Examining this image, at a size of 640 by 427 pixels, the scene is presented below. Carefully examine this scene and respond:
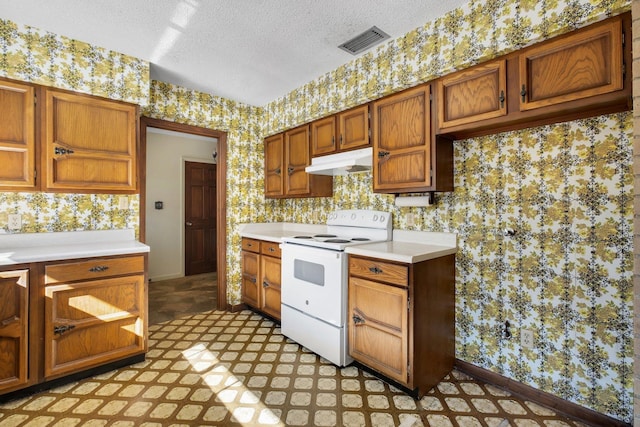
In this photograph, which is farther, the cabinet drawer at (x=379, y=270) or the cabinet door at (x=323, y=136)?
the cabinet door at (x=323, y=136)

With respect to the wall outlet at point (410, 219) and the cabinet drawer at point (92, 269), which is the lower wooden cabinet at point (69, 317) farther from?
the wall outlet at point (410, 219)

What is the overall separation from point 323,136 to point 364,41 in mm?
899

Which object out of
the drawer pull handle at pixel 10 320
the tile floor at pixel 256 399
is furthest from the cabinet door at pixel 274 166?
the drawer pull handle at pixel 10 320

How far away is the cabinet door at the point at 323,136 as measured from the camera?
2.85 metres

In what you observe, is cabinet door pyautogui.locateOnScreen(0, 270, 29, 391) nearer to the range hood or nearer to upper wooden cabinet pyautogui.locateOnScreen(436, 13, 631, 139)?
the range hood

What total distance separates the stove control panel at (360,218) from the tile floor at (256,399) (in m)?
1.17

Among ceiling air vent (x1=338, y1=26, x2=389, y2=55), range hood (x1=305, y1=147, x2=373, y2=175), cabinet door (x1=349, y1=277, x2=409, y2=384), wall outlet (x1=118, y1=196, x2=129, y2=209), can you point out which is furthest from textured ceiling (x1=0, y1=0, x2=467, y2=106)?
cabinet door (x1=349, y1=277, x2=409, y2=384)

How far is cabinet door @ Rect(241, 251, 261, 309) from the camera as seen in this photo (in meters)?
Answer: 3.31

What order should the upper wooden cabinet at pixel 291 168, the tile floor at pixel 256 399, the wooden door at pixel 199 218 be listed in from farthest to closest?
the wooden door at pixel 199 218
the upper wooden cabinet at pixel 291 168
the tile floor at pixel 256 399

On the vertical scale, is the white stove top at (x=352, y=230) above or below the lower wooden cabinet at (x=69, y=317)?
above

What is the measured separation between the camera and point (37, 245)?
2.31 metres

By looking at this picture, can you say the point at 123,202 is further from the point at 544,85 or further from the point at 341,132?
the point at 544,85

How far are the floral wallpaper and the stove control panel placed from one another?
0.25 ft

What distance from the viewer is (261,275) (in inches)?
128
